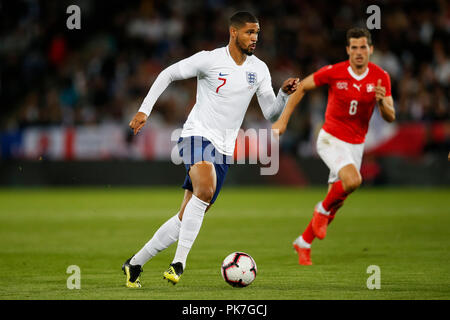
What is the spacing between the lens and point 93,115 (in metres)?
20.5

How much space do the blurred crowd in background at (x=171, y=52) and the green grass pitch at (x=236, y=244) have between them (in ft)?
8.44

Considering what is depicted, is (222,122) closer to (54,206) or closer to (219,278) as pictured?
(219,278)

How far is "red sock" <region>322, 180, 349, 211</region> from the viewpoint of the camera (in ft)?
27.7

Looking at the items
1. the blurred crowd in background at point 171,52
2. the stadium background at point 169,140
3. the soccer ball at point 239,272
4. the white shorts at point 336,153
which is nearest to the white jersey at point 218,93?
the soccer ball at point 239,272

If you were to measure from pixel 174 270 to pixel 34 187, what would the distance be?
1402 cm

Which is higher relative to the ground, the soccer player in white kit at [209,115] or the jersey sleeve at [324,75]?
the jersey sleeve at [324,75]

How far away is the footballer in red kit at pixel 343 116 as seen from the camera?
8484 mm

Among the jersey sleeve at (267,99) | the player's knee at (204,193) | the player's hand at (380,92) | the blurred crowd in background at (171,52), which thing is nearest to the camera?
the player's knee at (204,193)

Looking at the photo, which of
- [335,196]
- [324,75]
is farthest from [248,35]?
[335,196]

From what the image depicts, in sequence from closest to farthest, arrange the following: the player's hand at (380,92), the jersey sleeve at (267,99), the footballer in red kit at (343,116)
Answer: the jersey sleeve at (267,99), the player's hand at (380,92), the footballer in red kit at (343,116)

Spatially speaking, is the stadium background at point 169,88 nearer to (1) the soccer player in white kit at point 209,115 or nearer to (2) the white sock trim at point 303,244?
(2) the white sock trim at point 303,244

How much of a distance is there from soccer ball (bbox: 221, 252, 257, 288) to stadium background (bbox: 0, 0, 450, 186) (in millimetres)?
12336

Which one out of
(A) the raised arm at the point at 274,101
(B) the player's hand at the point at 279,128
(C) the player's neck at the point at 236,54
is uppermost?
(C) the player's neck at the point at 236,54
